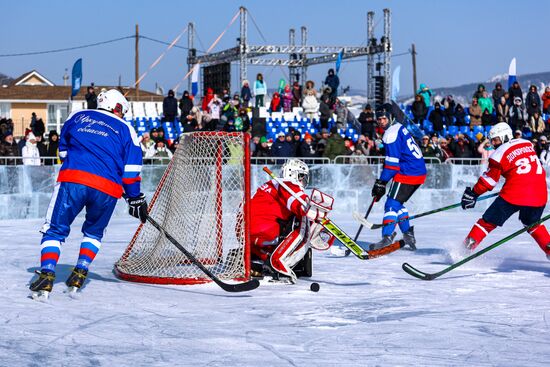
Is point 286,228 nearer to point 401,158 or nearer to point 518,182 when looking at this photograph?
point 518,182

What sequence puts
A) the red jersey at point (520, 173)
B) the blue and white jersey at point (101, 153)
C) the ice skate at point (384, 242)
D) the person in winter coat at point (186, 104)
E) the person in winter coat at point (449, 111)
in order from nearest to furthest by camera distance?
the blue and white jersey at point (101, 153), the red jersey at point (520, 173), the ice skate at point (384, 242), the person in winter coat at point (186, 104), the person in winter coat at point (449, 111)

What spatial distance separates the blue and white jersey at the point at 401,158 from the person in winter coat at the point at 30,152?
5.25m

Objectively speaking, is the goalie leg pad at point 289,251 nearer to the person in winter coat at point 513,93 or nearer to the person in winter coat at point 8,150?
the person in winter coat at point 8,150

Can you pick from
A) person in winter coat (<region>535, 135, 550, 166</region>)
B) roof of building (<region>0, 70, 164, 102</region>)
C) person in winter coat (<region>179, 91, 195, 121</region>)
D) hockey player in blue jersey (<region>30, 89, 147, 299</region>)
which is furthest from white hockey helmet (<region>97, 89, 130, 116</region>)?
roof of building (<region>0, 70, 164, 102</region>)

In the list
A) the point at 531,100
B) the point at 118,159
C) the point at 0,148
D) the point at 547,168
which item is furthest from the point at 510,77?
the point at 118,159

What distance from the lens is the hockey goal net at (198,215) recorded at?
607 centimetres

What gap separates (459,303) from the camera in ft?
17.4

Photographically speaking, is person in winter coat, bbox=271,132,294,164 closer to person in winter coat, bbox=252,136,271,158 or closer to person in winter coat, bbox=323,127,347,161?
person in winter coat, bbox=252,136,271,158

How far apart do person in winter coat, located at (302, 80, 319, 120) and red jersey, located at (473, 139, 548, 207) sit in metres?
11.0

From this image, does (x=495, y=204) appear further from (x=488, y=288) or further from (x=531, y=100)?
(x=531, y=100)

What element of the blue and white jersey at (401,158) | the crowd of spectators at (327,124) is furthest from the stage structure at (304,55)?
the blue and white jersey at (401,158)

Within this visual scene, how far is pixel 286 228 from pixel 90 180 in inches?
57.9

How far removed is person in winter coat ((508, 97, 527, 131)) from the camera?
55.6 ft

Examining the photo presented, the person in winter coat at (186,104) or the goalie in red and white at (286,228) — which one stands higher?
the person in winter coat at (186,104)
